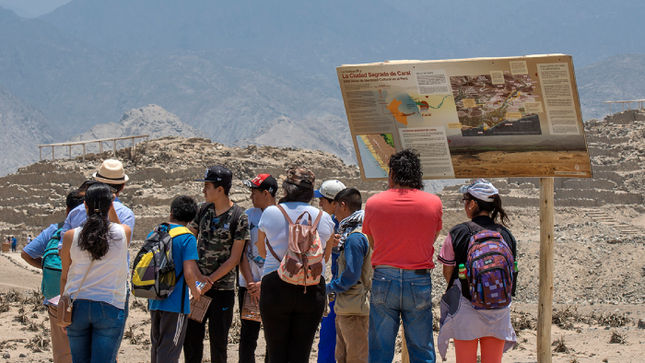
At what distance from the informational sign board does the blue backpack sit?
2692 mm

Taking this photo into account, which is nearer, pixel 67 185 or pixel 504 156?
pixel 504 156

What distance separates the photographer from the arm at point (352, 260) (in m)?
4.33

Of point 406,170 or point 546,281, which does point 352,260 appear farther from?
point 546,281

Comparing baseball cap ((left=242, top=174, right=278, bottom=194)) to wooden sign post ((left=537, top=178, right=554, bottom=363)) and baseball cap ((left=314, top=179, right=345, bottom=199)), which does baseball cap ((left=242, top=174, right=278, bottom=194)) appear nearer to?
baseball cap ((left=314, top=179, right=345, bottom=199))

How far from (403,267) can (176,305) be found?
163 centimetres

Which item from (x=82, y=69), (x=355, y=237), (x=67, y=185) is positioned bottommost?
(x=355, y=237)

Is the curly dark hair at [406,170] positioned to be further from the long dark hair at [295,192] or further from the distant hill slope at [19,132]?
the distant hill slope at [19,132]

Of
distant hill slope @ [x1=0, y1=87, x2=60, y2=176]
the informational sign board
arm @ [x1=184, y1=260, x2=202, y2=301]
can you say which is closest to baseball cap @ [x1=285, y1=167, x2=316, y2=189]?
arm @ [x1=184, y1=260, x2=202, y2=301]

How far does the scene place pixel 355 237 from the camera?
4379 millimetres

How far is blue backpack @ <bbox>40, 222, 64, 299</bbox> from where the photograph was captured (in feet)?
15.5

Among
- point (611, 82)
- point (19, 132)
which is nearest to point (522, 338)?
point (19, 132)

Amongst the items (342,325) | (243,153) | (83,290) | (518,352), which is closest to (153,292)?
(83,290)

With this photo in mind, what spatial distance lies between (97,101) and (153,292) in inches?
7371

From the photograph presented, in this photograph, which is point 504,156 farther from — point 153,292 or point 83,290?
point 83,290
